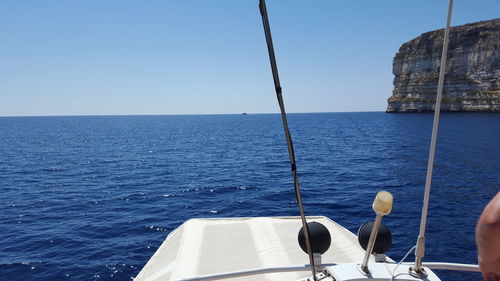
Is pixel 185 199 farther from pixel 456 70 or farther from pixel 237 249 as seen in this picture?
pixel 456 70

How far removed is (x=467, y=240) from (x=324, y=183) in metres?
15.0

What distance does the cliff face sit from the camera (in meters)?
116

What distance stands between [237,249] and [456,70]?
14263 centimetres

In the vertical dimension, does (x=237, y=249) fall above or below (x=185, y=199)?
above

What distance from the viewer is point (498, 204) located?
174 cm

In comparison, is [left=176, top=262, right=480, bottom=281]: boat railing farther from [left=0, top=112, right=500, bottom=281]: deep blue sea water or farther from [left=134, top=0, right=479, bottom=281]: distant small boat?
[left=0, top=112, right=500, bottom=281]: deep blue sea water

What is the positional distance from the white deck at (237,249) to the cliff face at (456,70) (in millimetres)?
135484

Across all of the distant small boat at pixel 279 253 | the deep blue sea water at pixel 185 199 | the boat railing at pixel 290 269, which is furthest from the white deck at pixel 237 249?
the deep blue sea water at pixel 185 199

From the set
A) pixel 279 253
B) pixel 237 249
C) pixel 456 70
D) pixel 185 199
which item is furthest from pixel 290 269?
pixel 456 70

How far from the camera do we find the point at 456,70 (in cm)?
12356

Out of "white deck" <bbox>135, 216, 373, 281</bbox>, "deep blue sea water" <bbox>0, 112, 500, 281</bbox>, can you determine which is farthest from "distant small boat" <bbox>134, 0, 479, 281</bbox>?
"deep blue sea water" <bbox>0, 112, 500, 281</bbox>

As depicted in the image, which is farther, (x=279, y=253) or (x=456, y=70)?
(x=456, y=70)

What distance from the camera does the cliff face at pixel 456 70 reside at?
382 feet

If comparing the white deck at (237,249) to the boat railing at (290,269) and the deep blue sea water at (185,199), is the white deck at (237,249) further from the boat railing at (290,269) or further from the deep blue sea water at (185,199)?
the deep blue sea water at (185,199)
